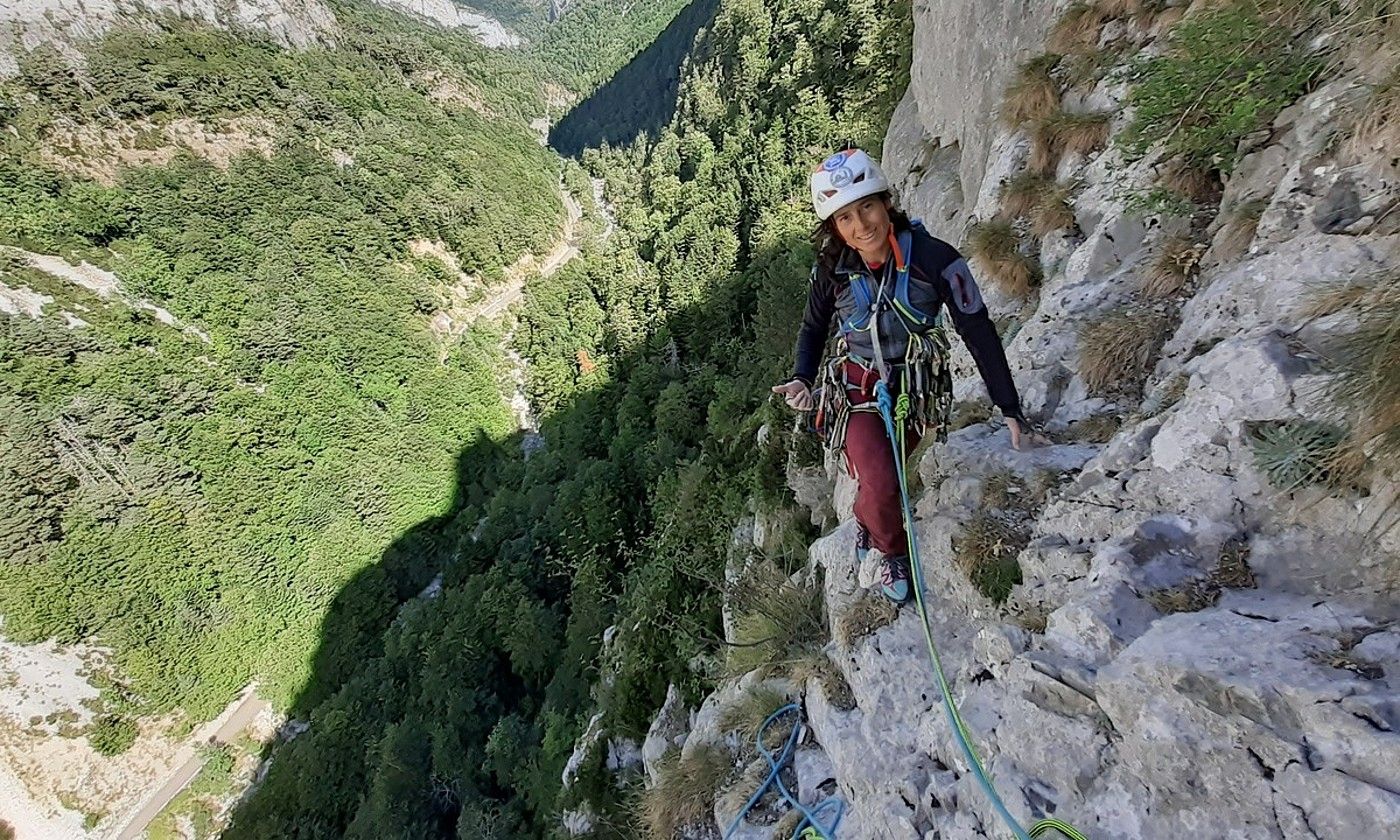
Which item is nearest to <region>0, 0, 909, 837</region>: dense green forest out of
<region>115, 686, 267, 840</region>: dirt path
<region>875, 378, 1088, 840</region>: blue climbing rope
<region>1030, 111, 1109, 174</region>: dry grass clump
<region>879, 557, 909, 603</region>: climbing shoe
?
<region>115, 686, 267, 840</region>: dirt path

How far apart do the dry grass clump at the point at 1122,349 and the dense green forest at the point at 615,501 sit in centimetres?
388

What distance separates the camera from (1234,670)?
183 centimetres

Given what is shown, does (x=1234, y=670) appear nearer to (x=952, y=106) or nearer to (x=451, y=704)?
(x=952, y=106)

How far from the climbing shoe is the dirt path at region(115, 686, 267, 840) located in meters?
60.7

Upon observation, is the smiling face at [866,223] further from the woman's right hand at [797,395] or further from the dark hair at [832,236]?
the woman's right hand at [797,395]

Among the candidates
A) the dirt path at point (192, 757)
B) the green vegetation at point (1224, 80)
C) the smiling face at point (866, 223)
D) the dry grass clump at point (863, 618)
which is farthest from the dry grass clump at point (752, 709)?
the dirt path at point (192, 757)

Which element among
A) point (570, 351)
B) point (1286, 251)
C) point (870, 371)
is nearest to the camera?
point (1286, 251)

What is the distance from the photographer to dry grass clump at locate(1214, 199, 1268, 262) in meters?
3.06

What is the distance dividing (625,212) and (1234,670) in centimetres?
8381

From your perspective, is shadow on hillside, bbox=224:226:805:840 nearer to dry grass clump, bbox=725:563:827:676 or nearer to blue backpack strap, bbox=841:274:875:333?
dry grass clump, bbox=725:563:827:676

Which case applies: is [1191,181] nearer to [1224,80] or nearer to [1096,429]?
[1224,80]

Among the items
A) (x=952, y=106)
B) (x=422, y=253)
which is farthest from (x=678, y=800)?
(x=422, y=253)

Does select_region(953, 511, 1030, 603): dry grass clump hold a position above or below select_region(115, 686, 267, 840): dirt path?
above

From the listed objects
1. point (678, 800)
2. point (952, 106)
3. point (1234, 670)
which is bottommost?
point (678, 800)
